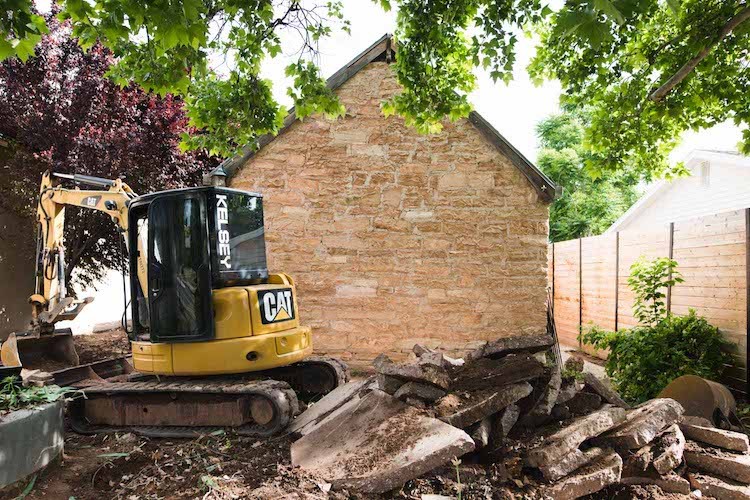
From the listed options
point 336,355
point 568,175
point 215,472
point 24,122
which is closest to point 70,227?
point 24,122

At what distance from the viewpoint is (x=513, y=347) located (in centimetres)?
498

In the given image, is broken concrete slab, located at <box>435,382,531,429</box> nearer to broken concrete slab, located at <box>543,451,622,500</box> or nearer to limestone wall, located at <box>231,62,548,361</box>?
broken concrete slab, located at <box>543,451,622,500</box>

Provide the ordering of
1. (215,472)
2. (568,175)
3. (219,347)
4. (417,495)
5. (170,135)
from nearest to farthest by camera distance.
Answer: (417,495)
(215,472)
(219,347)
(170,135)
(568,175)

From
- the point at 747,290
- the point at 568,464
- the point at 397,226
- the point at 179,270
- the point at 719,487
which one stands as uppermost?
the point at 397,226

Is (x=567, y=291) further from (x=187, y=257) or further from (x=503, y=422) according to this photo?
(x=187, y=257)

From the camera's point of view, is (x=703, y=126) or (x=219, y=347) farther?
(x=703, y=126)

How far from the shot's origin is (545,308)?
324 inches

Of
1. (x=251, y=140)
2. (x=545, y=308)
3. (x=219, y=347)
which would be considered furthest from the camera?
(x=545, y=308)

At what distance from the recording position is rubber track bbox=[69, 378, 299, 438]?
16.3ft

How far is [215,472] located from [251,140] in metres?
4.72

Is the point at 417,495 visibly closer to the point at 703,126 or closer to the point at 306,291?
the point at 306,291

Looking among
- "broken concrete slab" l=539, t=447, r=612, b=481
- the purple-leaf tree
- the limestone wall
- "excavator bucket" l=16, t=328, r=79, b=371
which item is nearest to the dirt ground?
"broken concrete slab" l=539, t=447, r=612, b=481

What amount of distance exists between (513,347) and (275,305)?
243 centimetres

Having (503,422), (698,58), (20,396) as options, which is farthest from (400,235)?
(20,396)
